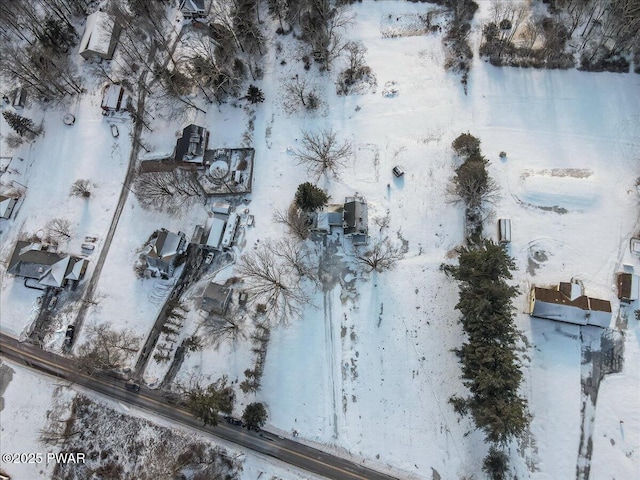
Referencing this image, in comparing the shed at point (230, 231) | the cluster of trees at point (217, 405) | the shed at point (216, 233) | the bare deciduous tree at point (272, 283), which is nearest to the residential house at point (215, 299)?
the bare deciduous tree at point (272, 283)

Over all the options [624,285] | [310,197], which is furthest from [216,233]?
[624,285]

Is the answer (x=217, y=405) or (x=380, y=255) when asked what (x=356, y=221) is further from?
(x=217, y=405)

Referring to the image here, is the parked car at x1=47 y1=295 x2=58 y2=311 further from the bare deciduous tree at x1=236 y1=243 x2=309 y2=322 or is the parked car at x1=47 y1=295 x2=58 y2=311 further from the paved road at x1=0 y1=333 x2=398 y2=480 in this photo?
the bare deciduous tree at x1=236 y1=243 x2=309 y2=322

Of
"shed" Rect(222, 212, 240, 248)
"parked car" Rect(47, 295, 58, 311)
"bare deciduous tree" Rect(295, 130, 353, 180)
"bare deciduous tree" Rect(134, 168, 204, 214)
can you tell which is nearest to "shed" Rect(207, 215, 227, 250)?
"shed" Rect(222, 212, 240, 248)

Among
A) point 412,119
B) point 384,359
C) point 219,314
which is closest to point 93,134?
point 219,314

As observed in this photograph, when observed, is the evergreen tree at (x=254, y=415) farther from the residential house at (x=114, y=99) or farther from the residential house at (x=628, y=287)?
the residential house at (x=114, y=99)
